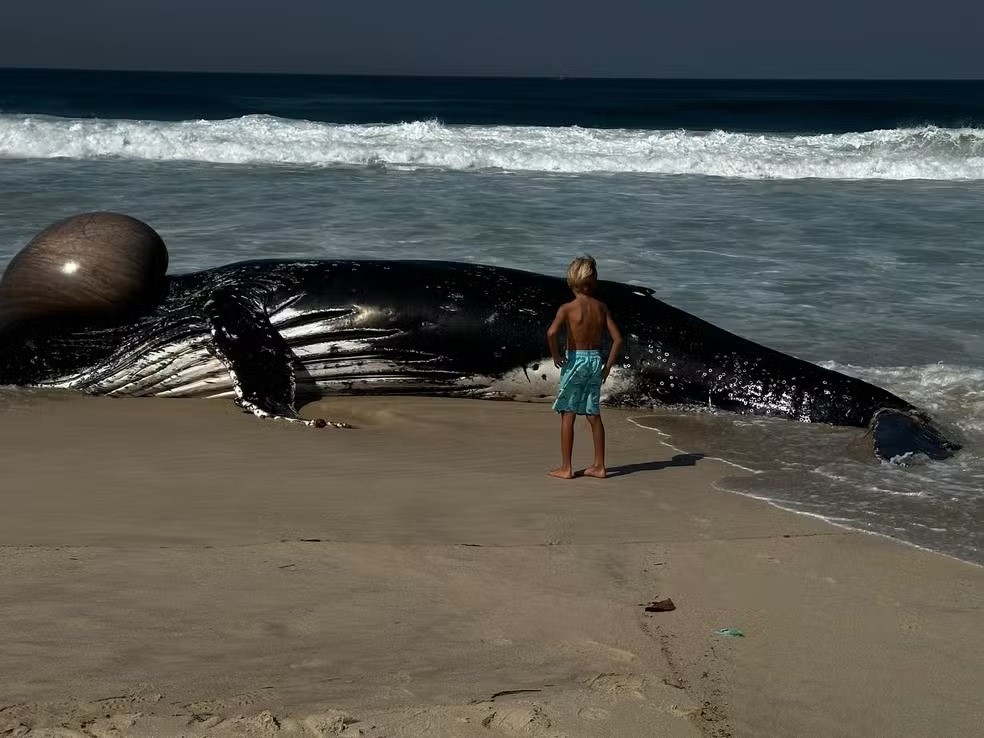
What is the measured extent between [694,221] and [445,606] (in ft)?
42.9

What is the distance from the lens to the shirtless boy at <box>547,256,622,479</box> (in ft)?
20.3

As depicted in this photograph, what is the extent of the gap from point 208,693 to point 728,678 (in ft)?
4.89

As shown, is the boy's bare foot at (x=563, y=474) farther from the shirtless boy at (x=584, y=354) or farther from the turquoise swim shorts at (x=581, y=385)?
the turquoise swim shorts at (x=581, y=385)

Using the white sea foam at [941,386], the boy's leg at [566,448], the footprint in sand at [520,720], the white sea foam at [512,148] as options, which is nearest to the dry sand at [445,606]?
the footprint in sand at [520,720]

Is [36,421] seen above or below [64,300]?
below

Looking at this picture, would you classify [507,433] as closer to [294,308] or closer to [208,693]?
[294,308]

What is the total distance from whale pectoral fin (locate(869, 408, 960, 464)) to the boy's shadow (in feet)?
3.12

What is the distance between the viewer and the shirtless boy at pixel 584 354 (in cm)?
619

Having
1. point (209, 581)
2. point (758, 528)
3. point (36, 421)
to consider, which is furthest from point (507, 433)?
point (209, 581)

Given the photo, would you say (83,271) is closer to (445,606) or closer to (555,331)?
(555,331)

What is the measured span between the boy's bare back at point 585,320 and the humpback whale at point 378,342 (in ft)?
5.43

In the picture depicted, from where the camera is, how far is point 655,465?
652cm

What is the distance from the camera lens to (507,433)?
723 centimetres

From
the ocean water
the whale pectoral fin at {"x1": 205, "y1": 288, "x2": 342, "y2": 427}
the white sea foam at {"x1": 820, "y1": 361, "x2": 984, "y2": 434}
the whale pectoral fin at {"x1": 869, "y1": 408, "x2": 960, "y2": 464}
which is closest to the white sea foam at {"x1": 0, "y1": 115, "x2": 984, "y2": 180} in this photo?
the ocean water
